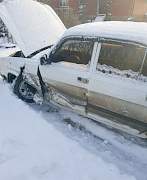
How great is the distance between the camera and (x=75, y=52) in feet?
18.9

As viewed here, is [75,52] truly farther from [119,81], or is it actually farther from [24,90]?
[24,90]

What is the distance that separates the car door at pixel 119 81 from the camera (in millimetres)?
4863

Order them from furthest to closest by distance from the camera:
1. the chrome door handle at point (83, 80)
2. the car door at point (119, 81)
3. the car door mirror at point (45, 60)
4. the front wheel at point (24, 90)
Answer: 1. the front wheel at point (24, 90)
2. the car door mirror at point (45, 60)
3. the chrome door handle at point (83, 80)
4. the car door at point (119, 81)

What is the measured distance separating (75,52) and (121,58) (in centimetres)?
96

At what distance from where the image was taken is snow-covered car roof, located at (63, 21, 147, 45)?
4.92 metres

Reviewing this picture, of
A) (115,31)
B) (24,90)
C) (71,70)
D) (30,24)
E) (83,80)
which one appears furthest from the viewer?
(24,90)

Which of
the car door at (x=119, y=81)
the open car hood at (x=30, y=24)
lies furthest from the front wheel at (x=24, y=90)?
the car door at (x=119, y=81)

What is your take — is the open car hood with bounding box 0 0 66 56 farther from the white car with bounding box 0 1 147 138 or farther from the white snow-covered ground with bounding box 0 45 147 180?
the white snow-covered ground with bounding box 0 45 147 180

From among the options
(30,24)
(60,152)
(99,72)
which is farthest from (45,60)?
(60,152)

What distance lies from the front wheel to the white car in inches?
11.3

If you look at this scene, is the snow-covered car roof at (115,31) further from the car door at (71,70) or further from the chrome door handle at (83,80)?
the chrome door handle at (83,80)

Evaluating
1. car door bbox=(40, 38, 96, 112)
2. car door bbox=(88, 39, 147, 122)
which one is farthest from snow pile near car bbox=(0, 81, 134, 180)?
car door bbox=(88, 39, 147, 122)

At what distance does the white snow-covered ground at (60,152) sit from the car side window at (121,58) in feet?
3.73

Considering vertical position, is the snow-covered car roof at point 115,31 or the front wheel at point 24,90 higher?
the snow-covered car roof at point 115,31
